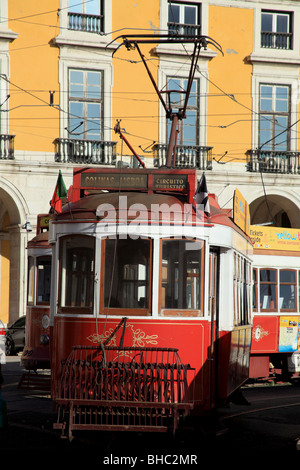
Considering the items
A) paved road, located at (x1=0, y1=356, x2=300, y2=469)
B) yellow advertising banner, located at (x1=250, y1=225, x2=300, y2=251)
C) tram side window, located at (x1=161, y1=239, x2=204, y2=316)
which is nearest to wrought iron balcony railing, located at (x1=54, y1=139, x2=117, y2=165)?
yellow advertising banner, located at (x1=250, y1=225, x2=300, y2=251)

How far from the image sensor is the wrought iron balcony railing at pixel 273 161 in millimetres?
29094

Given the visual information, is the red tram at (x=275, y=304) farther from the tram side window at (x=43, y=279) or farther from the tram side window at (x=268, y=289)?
the tram side window at (x=43, y=279)

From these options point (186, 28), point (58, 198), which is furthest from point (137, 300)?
point (186, 28)

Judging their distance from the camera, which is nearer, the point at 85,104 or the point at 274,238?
the point at 274,238

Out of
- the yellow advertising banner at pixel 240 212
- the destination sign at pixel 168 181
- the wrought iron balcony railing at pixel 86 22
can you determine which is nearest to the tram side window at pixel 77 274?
the destination sign at pixel 168 181

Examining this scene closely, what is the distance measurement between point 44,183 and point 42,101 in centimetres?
268

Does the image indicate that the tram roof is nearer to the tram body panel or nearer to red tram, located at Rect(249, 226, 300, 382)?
the tram body panel

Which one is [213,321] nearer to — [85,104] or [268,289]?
[268,289]

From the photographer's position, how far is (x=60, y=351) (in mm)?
9602

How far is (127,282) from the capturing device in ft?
31.0

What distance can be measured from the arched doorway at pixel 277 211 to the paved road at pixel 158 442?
1625 cm

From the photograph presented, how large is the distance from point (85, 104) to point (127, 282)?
63.1 ft

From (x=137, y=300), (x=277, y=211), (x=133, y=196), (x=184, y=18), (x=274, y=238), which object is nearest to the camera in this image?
(x=137, y=300)

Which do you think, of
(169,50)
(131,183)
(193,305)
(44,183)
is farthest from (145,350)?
(169,50)
